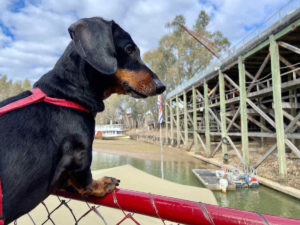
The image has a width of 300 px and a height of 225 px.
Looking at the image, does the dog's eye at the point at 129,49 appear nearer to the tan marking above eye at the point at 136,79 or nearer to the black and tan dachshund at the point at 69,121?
the black and tan dachshund at the point at 69,121

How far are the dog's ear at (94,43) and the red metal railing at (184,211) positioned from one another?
0.72m

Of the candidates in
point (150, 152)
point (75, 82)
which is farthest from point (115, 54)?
point (150, 152)

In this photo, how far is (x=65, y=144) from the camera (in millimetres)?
1073

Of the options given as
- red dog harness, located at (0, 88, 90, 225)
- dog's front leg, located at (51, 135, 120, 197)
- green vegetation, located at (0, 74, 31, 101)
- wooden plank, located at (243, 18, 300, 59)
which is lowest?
dog's front leg, located at (51, 135, 120, 197)

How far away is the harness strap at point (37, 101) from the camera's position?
996 millimetres

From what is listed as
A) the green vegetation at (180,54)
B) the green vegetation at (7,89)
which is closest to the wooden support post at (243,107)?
the green vegetation at (180,54)

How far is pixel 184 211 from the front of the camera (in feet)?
3.01

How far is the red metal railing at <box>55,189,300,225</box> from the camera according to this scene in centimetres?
81

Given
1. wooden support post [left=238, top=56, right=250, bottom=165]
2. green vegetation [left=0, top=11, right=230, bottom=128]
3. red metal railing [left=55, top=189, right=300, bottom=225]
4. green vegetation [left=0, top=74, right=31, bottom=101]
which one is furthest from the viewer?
green vegetation [left=0, top=74, right=31, bottom=101]

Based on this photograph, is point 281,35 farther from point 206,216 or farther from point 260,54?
point 206,216

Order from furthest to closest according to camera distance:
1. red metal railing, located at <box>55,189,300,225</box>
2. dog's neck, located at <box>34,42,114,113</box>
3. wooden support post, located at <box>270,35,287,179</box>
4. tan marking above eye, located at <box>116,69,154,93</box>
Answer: wooden support post, located at <box>270,35,287,179</box> < tan marking above eye, located at <box>116,69,154,93</box> < dog's neck, located at <box>34,42,114,113</box> < red metal railing, located at <box>55,189,300,225</box>

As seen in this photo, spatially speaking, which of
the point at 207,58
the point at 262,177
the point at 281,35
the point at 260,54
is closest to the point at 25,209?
the point at 281,35

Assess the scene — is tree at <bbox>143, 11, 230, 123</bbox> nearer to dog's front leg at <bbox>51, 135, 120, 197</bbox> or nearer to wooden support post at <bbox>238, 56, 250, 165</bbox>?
wooden support post at <bbox>238, 56, 250, 165</bbox>

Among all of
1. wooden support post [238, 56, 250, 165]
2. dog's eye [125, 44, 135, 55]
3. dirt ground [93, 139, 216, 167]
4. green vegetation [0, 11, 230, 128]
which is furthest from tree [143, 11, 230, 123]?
dog's eye [125, 44, 135, 55]
